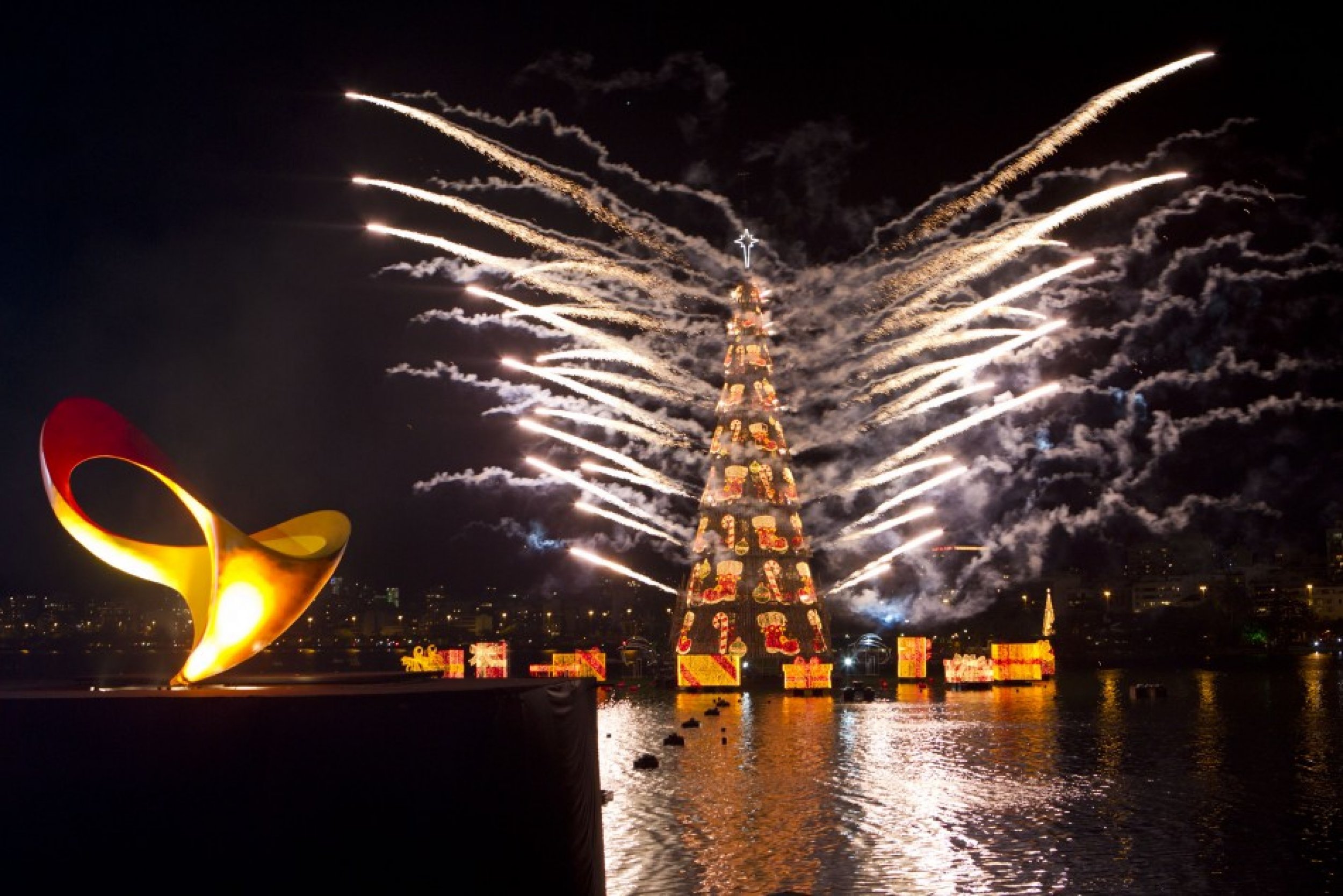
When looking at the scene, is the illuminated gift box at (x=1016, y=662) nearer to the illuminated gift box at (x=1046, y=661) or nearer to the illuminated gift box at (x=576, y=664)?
the illuminated gift box at (x=1046, y=661)

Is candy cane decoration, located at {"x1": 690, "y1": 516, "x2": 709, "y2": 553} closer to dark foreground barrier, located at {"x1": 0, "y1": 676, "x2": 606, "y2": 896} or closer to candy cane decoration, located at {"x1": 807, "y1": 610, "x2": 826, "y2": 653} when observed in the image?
candy cane decoration, located at {"x1": 807, "y1": 610, "x2": 826, "y2": 653}

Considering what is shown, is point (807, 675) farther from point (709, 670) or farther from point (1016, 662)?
→ point (1016, 662)

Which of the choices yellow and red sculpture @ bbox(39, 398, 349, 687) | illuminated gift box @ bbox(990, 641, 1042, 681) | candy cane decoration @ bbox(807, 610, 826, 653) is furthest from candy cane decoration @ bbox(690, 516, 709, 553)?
yellow and red sculpture @ bbox(39, 398, 349, 687)

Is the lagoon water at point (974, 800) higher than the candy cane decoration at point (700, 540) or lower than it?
lower

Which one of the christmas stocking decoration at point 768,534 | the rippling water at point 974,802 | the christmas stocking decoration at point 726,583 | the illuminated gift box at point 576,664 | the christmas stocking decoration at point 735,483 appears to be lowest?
the rippling water at point 974,802

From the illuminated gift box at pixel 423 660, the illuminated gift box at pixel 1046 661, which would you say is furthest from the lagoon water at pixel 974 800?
the illuminated gift box at pixel 1046 661

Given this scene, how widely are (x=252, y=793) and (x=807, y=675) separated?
61356mm

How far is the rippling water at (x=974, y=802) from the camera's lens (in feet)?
74.8

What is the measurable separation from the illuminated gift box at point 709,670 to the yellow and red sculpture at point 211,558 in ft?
179

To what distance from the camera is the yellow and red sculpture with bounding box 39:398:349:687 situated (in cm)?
1895

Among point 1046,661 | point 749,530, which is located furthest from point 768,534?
point 1046,661

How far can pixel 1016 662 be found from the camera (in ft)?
285

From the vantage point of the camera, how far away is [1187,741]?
4550cm

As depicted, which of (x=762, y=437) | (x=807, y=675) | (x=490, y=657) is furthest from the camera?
(x=490, y=657)
